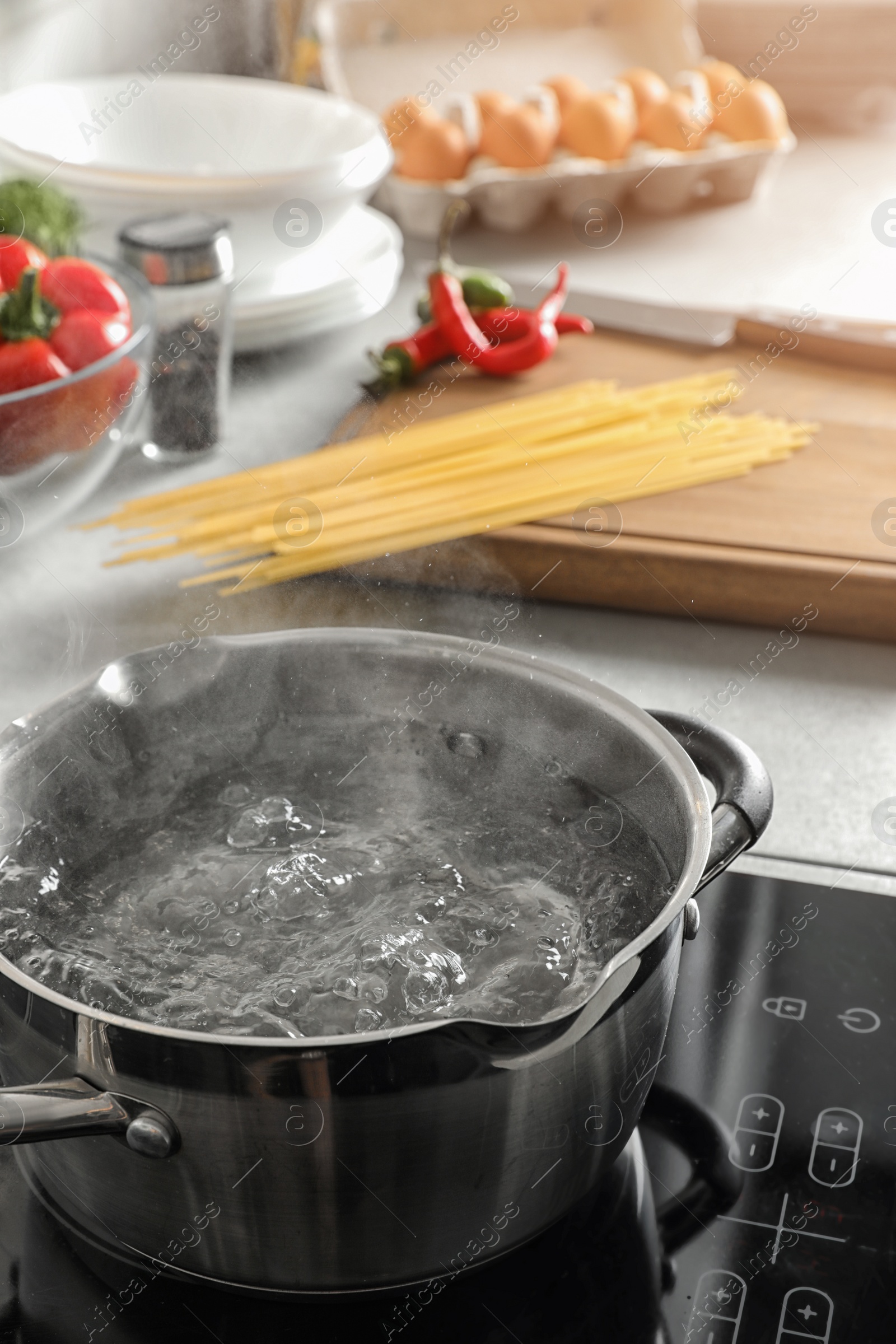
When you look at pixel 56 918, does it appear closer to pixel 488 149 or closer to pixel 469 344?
pixel 469 344

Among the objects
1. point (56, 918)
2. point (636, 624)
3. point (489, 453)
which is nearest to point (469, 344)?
point (489, 453)

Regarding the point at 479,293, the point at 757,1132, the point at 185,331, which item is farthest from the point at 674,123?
the point at 757,1132

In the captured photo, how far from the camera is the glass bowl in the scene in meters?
0.90

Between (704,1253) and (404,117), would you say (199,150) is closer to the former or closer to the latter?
(404,117)

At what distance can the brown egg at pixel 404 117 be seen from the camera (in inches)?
58.0

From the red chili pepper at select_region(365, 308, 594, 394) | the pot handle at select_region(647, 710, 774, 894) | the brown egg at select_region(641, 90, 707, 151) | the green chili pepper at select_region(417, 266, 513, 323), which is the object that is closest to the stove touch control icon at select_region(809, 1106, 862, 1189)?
the pot handle at select_region(647, 710, 774, 894)

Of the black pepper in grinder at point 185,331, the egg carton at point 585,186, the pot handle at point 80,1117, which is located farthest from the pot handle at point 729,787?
the egg carton at point 585,186

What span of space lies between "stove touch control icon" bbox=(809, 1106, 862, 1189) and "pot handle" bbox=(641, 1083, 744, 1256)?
4 centimetres

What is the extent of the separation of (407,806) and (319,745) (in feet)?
0.19

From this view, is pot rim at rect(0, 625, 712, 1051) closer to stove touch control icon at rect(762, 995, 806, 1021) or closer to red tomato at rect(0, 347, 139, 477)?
stove touch control icon at rect(762, 995, 806, 1021)

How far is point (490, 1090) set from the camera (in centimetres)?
42

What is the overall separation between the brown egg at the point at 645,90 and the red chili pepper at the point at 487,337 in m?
0.52

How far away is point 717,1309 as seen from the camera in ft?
1.65

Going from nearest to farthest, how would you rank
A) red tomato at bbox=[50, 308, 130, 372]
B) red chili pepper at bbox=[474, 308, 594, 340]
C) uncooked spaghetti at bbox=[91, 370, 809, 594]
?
uncooked spaghetti at bbox=[91, 370, 809, 594]
red tomato at bbox=[50, 308, 130, 372]
red chili pepper at bbox=[474, 308, 594, 340]
